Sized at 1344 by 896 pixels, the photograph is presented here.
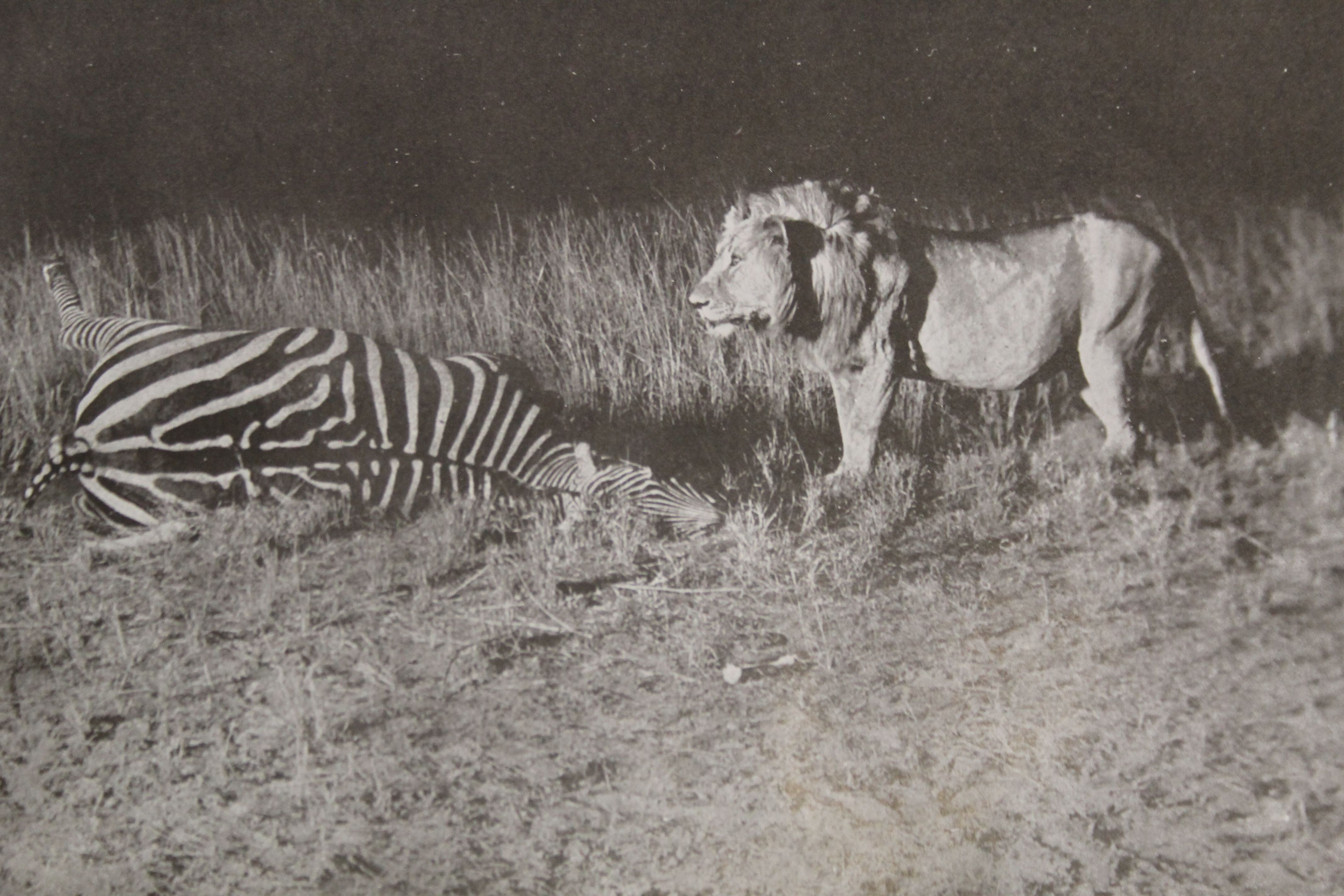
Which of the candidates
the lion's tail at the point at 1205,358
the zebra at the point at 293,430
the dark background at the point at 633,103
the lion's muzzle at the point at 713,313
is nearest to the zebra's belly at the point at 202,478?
the zebra at the point at 293,430

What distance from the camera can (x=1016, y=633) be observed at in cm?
163

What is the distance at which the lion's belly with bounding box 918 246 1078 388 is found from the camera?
1.77 meters

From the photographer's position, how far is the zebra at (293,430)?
4.74ft

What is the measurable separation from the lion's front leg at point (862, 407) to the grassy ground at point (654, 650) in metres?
0.04

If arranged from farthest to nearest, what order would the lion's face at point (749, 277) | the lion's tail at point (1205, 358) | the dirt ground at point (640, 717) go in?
1. the lion's tail at point (1205, 358)
2. the lion's face at point (749, 277)
3. the dirt ground at point (640, 717)

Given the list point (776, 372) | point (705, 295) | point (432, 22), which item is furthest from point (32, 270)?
point (776, 372)

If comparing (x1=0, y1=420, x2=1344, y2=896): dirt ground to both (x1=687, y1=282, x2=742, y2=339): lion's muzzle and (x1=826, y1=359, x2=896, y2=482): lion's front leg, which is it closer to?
(x1=826, y1=359, x2=896, y2=482): lion's front leg

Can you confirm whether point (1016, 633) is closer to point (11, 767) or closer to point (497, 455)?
point (497, 455)

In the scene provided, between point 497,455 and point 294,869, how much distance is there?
64 centimetres

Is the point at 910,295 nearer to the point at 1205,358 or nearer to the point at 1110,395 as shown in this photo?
the point at 1110,395

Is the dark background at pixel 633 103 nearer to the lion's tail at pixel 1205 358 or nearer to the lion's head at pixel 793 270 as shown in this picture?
the lion's head at pixel 793 270

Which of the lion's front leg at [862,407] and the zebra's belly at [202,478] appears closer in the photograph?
the zebra's belly at [202,478]

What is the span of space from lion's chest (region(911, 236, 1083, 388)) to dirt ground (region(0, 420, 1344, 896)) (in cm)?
35

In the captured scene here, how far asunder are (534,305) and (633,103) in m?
0.41
